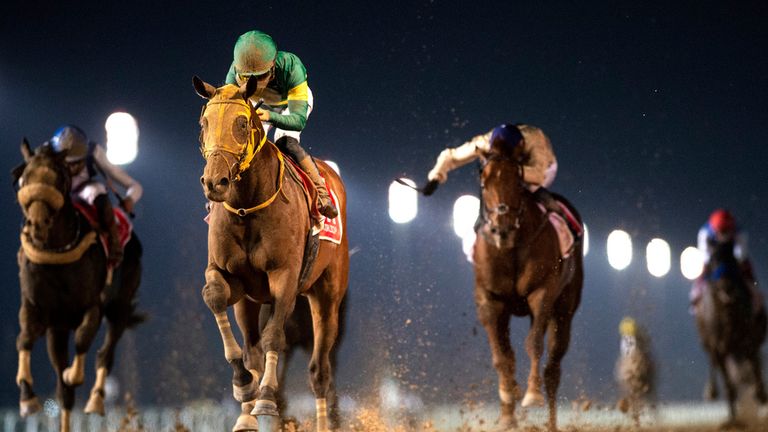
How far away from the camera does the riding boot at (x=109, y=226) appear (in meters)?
8.39

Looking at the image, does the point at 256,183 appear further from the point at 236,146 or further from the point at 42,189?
the point at 42,189

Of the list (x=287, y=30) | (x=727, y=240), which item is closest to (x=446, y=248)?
(x=287, y=30)

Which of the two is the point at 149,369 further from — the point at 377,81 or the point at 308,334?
the point at 377,81

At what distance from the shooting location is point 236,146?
528cm

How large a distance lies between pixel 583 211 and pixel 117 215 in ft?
16.5

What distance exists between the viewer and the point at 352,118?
37.8ft

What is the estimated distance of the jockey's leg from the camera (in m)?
6.38

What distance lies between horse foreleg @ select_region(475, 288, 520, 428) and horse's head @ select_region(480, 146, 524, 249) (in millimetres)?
528

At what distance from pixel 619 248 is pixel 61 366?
608cm

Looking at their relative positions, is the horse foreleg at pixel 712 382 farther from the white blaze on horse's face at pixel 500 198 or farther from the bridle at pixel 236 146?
the bridle at pixel 236 146

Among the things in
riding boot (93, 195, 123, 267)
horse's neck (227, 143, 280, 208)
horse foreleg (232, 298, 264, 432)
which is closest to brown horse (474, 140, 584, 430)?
horse foreleg (232, 298, 264, 432)

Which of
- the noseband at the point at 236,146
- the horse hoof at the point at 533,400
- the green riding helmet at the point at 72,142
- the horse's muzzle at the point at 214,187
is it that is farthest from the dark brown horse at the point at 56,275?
the horse hoof at the point at 533,400

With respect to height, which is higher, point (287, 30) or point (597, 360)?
point (287, 30)

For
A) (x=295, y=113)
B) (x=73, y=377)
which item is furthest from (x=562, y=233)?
(x=73, y=377)
